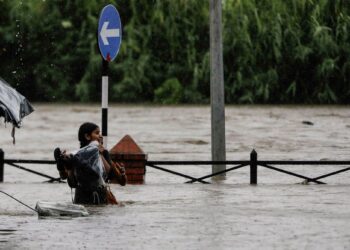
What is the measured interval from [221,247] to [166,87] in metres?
45.1

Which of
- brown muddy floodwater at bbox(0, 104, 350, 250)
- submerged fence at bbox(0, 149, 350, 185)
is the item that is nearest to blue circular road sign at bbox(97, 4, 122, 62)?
submerged fence at bbox(0, 149, 350, 185)

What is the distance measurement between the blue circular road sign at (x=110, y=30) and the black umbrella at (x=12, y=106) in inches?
218

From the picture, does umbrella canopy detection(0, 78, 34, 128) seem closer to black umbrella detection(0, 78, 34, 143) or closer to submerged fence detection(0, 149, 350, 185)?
black umbrella detection(0, 78, 34, 143)

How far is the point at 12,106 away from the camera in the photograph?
12.1 m

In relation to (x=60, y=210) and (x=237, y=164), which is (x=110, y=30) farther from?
(x=60, y=210)

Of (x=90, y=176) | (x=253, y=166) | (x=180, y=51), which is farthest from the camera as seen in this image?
(x=180, y=51)

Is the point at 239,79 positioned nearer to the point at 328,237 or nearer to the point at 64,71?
the point at 64,71

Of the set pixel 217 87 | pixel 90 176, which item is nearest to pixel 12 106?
pixel 90 176

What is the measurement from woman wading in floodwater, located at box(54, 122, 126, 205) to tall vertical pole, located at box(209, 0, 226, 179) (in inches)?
247

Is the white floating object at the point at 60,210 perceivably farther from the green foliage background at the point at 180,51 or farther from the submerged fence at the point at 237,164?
the green foliage background at the point at 180,51

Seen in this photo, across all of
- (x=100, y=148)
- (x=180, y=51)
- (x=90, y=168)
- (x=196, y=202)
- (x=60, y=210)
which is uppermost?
(x=180, y=51)

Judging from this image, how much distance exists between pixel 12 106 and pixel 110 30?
662 cm

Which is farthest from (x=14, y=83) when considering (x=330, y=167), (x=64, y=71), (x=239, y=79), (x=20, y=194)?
(x=20, y=194)

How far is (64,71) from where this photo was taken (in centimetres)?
Answer: 5900
